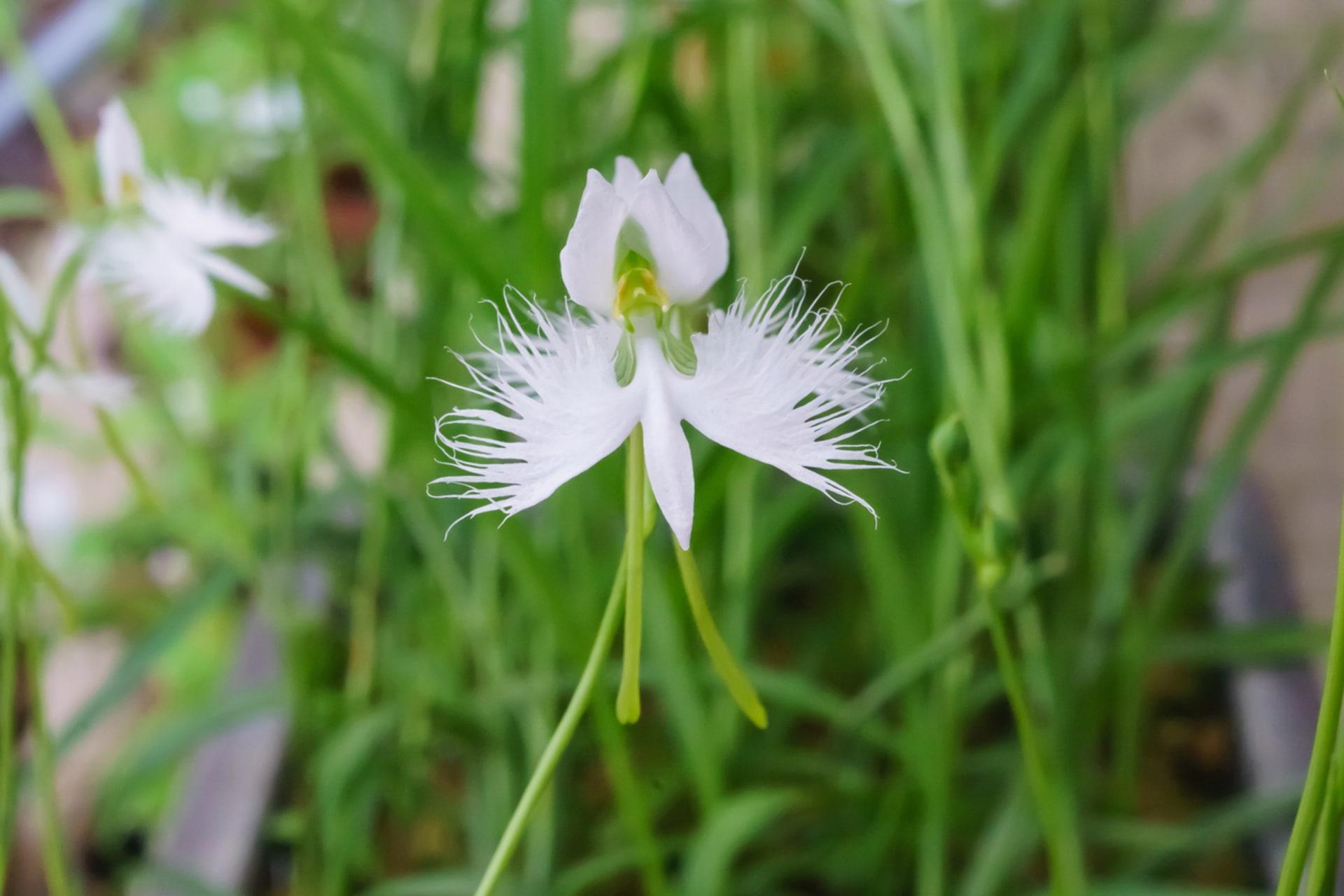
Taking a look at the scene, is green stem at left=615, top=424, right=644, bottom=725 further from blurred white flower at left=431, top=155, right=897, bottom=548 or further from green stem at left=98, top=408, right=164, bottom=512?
green stem at left=98, top=408, right=164, bottom=512

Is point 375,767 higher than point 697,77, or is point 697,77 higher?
point 697,77

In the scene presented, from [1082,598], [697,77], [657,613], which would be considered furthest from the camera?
[697,77]

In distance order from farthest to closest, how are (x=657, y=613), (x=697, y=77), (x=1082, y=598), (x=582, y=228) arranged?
(x=697, y=77), (x=1082, y=598), (x=657, y=613), (x=582, y=228)

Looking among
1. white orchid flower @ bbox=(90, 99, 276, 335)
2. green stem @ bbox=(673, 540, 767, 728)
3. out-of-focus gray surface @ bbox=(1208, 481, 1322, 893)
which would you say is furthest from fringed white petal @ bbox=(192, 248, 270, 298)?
out-of-focus gray surface @ bbox=(1208, 481, 1322, 893)

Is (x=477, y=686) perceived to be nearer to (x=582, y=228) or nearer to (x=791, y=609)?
(x=791, y=609)

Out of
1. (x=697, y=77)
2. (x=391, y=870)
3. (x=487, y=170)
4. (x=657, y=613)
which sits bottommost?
(x=391, y=870)

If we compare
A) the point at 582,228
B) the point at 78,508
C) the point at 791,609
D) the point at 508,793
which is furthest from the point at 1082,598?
the point at 78,508

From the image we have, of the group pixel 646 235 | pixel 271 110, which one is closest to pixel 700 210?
pixel 646 235

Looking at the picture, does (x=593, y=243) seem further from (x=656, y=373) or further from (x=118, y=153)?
(x=118, y=153)
